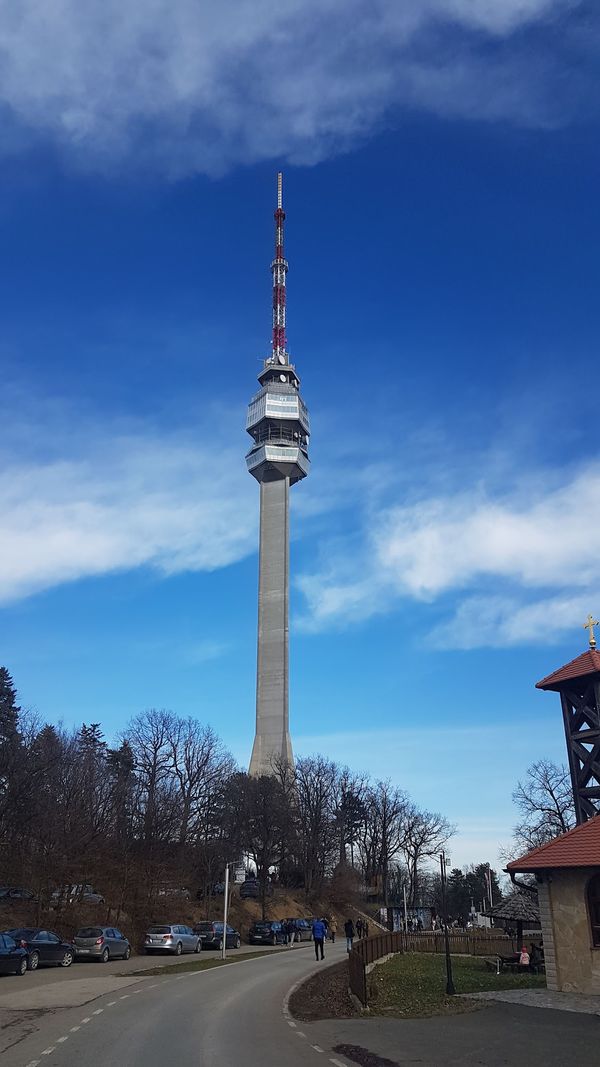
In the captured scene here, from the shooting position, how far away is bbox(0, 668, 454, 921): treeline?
4088 cm

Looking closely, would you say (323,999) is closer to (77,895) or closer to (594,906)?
(594,906)

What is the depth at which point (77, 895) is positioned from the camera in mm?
42656

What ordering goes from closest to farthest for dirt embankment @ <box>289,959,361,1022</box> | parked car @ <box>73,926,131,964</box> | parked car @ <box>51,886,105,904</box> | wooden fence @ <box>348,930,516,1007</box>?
dirt embankment @ <box>289,959,361,1022</box>, parked car @ <box>73,926,131,964</box>, wooden fence @ <box>348,930,516,1007</box>, parked car @ <box>51,886,105,904</box>

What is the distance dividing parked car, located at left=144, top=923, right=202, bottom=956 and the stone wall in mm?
20968

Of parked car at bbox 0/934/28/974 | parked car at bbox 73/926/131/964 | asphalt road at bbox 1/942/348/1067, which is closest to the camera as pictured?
asphalt road at bbox 1/942/348/1067

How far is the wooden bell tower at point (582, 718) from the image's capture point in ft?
98.1

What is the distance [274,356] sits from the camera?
414 feet

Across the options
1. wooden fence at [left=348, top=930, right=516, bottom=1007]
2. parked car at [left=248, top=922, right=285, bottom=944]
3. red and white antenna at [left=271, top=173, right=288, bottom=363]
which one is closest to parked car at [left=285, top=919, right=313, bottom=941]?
parked car at [left=248, top=922, right=285, bottom=944]

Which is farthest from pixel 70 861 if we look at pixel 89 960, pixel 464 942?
pixel 464 942

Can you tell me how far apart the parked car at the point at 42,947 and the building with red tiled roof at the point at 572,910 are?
1687cm

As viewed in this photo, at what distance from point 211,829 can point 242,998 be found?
46.9 meters

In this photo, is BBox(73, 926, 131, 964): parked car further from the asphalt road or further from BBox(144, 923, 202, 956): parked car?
the asphalt road

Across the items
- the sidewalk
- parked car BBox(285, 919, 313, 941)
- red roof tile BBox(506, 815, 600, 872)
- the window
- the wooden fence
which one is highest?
red roof tile BBox(506, 815, 600, 872)

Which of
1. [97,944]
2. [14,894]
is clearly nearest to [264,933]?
[14,894]
